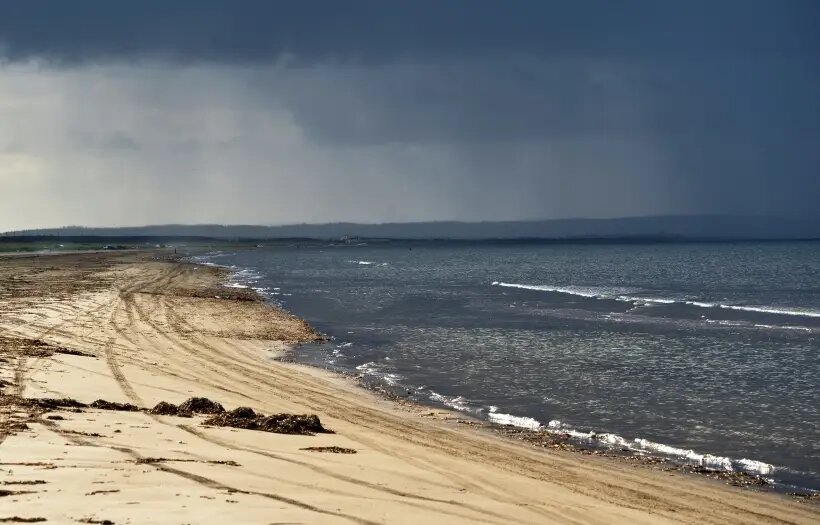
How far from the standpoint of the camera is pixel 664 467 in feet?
47.4

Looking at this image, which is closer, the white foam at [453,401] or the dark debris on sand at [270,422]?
the dark debris on sand at [270,422]

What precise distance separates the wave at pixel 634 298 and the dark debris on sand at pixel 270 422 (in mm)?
40112

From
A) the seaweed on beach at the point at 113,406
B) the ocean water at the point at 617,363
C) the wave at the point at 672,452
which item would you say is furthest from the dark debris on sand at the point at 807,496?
the seaweed on beach at the point at 113,406

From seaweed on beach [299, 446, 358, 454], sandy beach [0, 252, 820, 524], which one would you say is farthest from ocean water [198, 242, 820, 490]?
seaweed on beach [299, 446, 358, 454]

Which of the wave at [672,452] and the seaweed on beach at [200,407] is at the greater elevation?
the seaweed on beach at [200,407]

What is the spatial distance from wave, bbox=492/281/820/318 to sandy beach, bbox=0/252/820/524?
3575 cm

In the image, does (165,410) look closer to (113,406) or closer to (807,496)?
(113,406)

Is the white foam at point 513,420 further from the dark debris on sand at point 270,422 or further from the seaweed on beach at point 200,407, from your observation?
the seaweed on beach at point 200,407

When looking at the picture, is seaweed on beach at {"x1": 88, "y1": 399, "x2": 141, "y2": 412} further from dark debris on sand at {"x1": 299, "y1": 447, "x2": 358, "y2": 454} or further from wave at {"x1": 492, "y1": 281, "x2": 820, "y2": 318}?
wave at {"x1": 492, "y1": 281, "x2": 820, "y2": 318}

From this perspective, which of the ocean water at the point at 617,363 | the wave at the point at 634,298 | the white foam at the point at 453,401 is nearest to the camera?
the ocean water at the point at 617,363

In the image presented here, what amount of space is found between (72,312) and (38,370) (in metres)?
19.4

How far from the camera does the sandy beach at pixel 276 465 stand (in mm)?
8883

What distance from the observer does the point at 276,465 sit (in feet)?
36.4

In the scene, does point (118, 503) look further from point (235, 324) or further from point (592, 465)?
point (235, 324)
